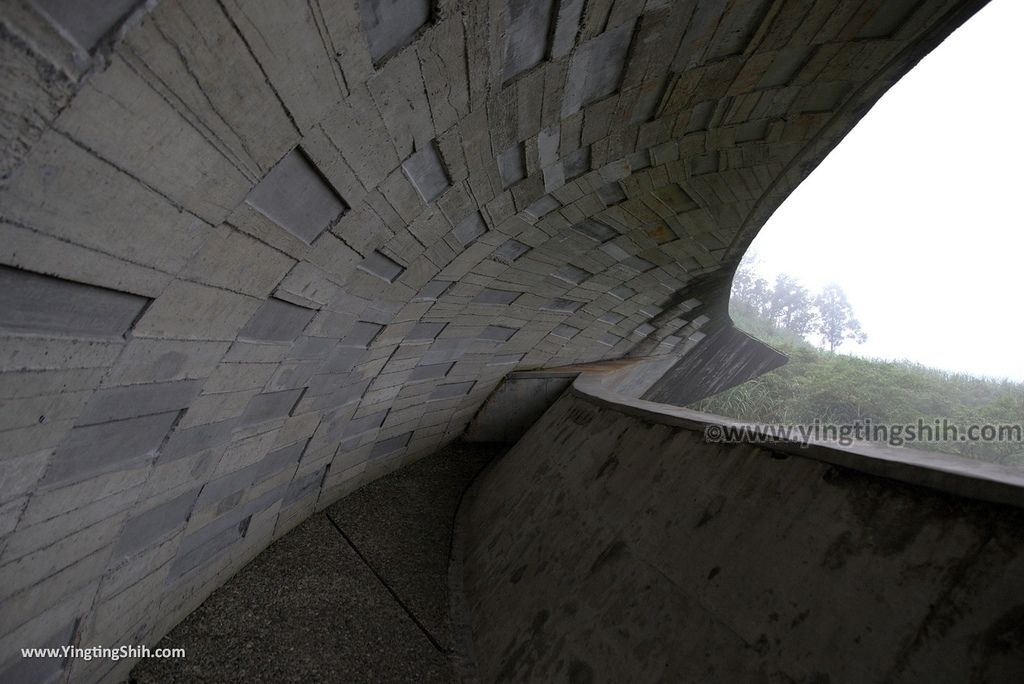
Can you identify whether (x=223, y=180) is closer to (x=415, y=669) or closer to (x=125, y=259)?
(x=125, y=259)

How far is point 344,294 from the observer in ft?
11.7

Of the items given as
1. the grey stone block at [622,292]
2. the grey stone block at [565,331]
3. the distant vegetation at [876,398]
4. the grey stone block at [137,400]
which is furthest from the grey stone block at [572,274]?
the distant vegetation at [876,398]

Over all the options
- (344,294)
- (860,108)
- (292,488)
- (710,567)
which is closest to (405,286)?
(344,294)

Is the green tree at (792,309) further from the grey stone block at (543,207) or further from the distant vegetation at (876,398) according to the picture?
the grey stone block at (543,207)

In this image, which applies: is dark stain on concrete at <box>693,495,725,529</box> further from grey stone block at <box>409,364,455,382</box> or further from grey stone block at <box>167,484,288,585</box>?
grey stone block at <box>409,364,455,382</box>

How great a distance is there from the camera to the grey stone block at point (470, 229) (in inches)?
156

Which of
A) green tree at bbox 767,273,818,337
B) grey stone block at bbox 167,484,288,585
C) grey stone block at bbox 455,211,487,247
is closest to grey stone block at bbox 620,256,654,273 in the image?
grey stone block at bbox 455,211,487,247

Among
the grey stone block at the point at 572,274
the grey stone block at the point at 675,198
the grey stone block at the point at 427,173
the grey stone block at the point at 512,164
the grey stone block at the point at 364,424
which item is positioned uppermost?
the grey stone block at the point at 675,198

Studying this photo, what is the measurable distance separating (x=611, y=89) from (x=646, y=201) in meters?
2.63

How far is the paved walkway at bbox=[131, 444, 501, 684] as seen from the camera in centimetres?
368

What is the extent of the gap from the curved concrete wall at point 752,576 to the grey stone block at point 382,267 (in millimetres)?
2563

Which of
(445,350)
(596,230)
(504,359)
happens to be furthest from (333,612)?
(596,230)

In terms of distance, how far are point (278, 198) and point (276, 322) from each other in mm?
1076

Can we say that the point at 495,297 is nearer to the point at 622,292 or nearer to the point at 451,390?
the point at 451,390
